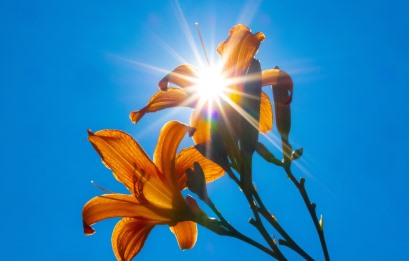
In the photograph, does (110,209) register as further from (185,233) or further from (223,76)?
(223,76)

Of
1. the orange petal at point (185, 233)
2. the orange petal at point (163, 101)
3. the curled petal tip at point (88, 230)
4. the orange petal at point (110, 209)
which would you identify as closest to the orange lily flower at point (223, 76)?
the orange petal at point (163, 101)

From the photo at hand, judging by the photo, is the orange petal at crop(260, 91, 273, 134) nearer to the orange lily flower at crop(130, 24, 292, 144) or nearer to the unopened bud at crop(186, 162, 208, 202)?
the orange lily flower at crop(130, 24, 292, 144)

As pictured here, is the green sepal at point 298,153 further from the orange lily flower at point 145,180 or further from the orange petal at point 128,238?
the orange petal at point 128,238

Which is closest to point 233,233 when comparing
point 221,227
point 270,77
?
point 221,227

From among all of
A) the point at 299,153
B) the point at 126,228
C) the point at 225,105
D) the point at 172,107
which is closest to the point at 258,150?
the point at 299,153

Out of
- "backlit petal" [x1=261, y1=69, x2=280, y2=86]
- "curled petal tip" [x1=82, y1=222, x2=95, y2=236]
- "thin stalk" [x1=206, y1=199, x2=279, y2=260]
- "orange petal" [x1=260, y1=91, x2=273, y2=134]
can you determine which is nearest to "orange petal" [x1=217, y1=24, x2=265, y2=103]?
"backlit petal" [x1=261, y1=69, x2=280, y2=86]

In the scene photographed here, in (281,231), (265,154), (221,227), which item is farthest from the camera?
(265,154)
